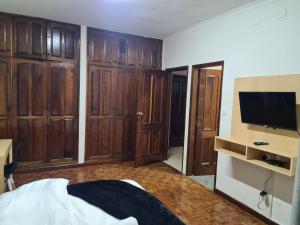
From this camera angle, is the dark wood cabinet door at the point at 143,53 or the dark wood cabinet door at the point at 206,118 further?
the dark wood cabinet door at the point at 143,53

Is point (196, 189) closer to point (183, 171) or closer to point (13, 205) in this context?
point (183, 171)

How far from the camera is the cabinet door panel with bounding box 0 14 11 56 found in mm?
3652

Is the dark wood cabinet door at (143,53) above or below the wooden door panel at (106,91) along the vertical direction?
above

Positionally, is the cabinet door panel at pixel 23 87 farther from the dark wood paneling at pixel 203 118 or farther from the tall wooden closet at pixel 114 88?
the dark wood paneling at pixel 203 118

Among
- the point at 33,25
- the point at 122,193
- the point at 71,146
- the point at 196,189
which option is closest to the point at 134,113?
the point at 71,146

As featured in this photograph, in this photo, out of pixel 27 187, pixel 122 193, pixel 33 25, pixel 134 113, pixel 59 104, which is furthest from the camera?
pixel 134 113

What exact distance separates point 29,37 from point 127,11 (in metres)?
1.74

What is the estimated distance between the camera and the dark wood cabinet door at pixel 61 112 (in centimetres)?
406

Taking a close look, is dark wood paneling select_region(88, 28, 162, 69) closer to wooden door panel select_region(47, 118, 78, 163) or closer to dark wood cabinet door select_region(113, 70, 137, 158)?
dark wood cabinet door select_region(113, 70, 137, 158)

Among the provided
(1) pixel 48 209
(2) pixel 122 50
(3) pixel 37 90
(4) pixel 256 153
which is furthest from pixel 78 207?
(2) pixel 122 50

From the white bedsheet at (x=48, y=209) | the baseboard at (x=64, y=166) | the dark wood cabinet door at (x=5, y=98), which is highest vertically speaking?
the dark wood cabinet door at (x=5, y=98)

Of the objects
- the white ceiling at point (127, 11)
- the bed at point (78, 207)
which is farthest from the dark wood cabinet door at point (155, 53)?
the bed at point (78, 207)

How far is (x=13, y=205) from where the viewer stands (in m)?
1.60

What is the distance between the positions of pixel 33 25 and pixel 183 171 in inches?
141
